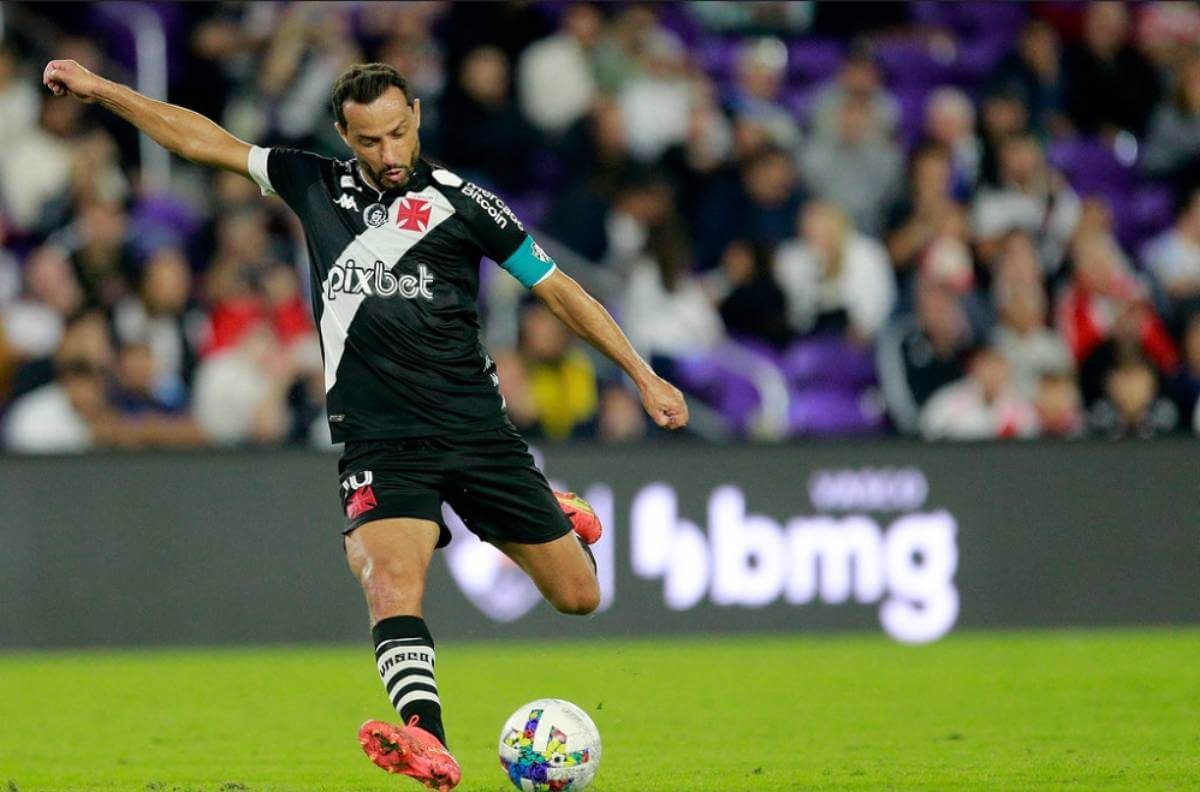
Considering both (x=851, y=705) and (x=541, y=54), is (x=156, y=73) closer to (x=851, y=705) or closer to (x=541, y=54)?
(x=541, y=54)

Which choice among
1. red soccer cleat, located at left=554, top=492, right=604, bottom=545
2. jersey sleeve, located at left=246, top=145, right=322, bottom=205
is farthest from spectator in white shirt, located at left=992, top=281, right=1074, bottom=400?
jersey sleeve, located at left=246, top=145, right=322, bottom=205

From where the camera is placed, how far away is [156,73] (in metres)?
14.8

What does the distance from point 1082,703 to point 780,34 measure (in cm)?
862

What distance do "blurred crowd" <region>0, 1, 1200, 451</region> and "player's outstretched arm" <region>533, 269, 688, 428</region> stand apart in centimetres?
597

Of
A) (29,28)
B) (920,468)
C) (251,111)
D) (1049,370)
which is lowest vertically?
(920,468)

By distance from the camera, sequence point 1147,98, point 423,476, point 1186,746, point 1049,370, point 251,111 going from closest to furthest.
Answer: point 423,476 < point 1186,746 < point 1049,370 < point 251,111 < point 1147,98

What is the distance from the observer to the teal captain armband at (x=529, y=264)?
21.4 ft

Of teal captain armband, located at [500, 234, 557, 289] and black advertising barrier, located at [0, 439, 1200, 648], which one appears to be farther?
black advertising barrier, located at [0, 439, 1200, 648]

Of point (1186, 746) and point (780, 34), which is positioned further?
point (780, 34)

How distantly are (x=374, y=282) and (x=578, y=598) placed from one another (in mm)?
1376

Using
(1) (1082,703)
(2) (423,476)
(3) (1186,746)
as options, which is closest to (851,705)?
(1) (1082,703)

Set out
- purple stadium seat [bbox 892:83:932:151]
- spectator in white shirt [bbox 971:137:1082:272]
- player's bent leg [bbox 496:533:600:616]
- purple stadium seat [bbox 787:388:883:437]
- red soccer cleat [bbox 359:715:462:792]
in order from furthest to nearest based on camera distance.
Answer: purple stadium seat [bbox 892:83:932:151], spectator in white shirt [bbox 971:137:1082:272], purple stadium seat [bbox 787:388:883:437], player's bent leg [bbox 496:533:600:616], red soccer cleat [bbox 359:715:462:792]

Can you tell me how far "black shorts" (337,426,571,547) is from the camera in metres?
6.37

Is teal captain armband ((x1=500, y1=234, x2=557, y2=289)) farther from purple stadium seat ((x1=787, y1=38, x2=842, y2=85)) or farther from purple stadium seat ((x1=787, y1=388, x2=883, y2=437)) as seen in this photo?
purple stadium seat ((x1=787, y1=38, x2=842, y2=85))
